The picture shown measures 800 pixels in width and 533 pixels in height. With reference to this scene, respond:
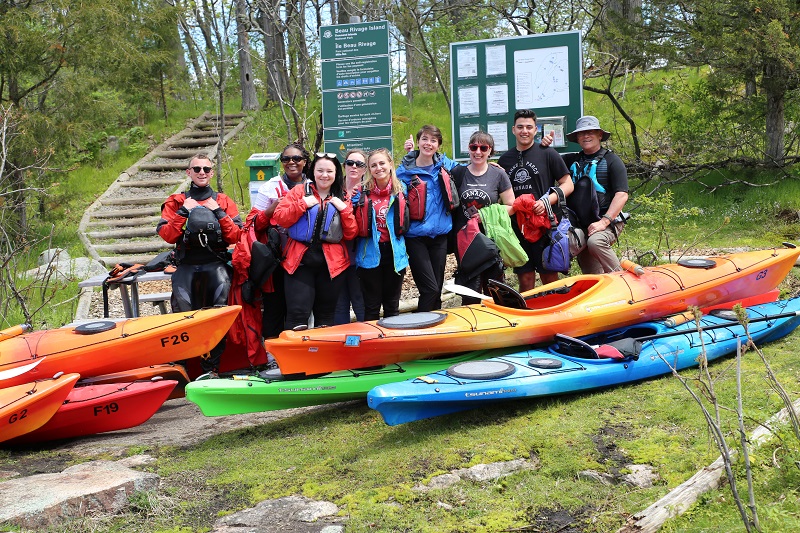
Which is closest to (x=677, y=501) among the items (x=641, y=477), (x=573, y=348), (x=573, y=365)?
(x=641, y=477)

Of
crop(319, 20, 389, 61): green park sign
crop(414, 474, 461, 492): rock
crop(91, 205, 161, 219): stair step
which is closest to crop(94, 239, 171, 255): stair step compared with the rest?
crop(91, 205, 161, 219): stair step

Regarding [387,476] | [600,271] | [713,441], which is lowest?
[387,476]

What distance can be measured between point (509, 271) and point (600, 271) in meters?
2.03

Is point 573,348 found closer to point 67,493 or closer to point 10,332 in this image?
→ point 67,493

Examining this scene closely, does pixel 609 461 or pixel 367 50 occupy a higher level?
pixel 367 50

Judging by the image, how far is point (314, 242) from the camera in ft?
19.1

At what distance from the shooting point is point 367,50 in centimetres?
858

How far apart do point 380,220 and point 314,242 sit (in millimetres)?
571

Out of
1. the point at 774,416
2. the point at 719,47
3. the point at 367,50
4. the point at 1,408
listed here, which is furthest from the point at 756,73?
the point at 1,408

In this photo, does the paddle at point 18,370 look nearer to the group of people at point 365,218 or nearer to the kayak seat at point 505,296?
the group of people at point 365,218

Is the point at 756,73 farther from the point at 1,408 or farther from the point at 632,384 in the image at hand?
the point at 1,408

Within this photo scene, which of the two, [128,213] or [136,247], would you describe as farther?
[128,213]

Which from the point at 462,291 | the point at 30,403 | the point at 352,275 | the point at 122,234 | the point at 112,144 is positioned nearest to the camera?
the point at 30,403

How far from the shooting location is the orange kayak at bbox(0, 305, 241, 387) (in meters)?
5.61
